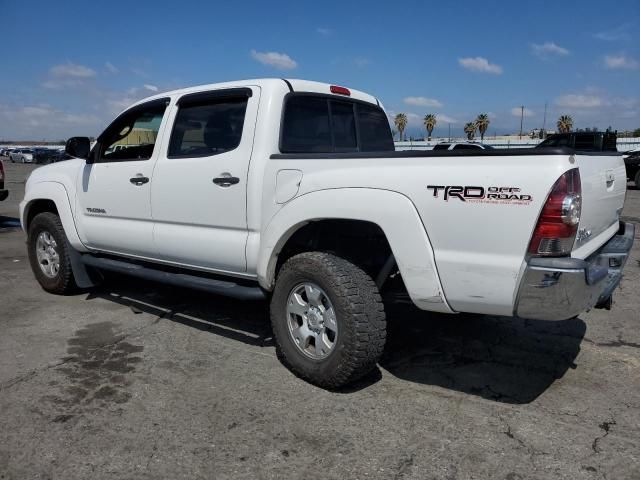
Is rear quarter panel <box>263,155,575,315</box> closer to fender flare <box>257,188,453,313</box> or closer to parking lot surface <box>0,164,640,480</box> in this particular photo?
fender flare <box>257,188,453,313</box>

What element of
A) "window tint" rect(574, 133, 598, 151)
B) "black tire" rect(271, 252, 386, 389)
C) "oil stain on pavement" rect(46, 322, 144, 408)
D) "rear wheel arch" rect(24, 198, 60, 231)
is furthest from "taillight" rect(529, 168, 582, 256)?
"window tint" rect(574, 133, 598, 151)

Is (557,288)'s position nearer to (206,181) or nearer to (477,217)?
(477,217)

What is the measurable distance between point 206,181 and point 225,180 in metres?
0.21

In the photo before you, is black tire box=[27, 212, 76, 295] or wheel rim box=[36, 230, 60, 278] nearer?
black tire box=[27, 212, 76, 295]

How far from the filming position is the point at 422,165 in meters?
2.91

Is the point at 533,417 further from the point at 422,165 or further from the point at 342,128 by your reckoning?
the point at 342,128

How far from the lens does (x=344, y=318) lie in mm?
3197

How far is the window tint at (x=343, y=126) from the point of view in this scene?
4387 mm

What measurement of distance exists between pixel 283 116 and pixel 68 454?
8.08 ft

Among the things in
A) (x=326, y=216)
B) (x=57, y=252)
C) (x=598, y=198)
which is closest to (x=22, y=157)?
(x=57, y=252)

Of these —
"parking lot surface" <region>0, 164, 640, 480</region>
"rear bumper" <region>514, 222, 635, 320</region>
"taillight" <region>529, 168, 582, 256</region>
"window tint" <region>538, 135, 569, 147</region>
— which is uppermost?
"window tint" <region>538, 135, 569, 147</region>

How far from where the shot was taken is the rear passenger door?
3.78m

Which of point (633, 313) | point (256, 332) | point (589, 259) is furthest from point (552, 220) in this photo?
point (633, 313)

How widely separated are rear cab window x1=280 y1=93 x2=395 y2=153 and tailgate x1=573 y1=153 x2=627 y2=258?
193 centimetres
